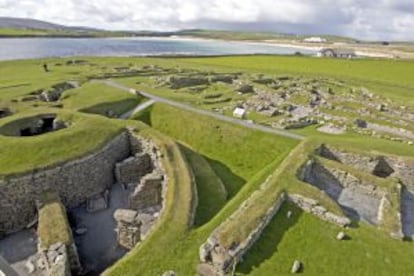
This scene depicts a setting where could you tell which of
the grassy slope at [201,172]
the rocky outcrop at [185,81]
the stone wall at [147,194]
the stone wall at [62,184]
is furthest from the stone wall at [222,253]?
the rocky outcrop at [185,81]

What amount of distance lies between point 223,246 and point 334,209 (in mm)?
7603

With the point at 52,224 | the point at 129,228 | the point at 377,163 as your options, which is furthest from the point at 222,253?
the point at 377,163

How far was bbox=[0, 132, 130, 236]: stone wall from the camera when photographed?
2812 centimetres

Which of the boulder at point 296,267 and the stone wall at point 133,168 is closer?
the boulder at point 296,267

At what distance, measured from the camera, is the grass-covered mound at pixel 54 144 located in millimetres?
29781

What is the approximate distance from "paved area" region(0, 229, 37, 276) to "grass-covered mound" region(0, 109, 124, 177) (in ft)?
13.6

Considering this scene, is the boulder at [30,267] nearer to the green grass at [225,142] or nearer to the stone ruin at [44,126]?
the green grass at [225,142]

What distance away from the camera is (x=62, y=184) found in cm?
3067

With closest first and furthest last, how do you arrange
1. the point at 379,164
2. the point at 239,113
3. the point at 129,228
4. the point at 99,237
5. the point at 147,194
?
the point at 129,228, the point at 99,237, the point at 147,194, the point at 379,164, the point at 239,113

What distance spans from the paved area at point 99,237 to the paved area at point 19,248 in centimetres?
268

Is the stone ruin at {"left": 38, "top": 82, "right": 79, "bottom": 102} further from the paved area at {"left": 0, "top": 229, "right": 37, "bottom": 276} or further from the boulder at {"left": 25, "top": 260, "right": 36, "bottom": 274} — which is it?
the boulder at {"left": 25, "top": 260, "right": 36, "bottom": 274}

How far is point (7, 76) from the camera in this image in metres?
69.5

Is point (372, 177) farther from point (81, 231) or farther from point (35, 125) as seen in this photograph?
point (35, 125)

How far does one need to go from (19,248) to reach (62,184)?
5873 millimetres
